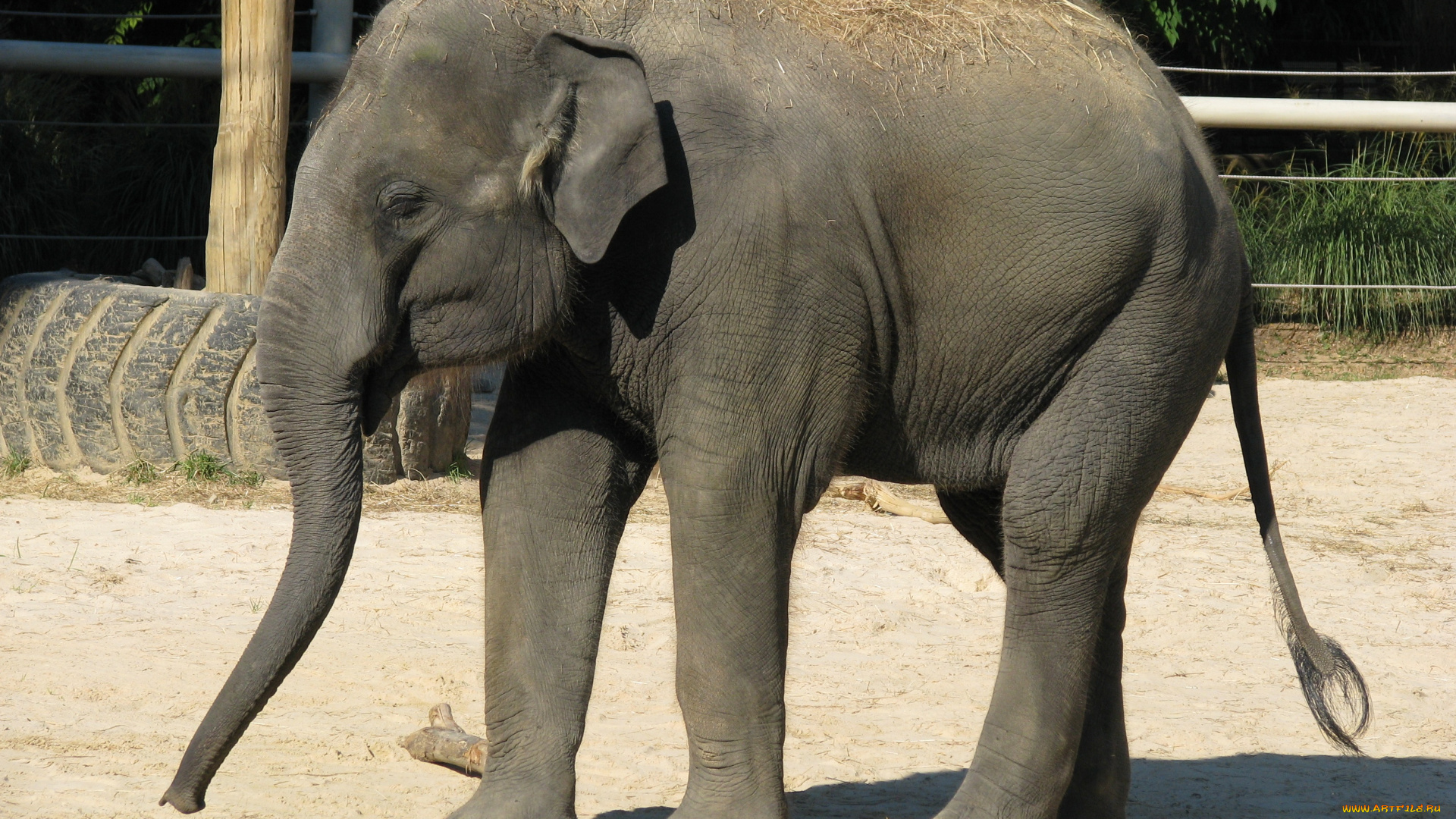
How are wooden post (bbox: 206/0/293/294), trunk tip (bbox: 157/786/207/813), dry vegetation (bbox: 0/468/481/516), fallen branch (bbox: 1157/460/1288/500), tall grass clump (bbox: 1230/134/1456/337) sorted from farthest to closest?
tall grass clump (bbox: 1230/134/1456/337) → fallen branch (bbox: 1157/460/1288/500) → wooden post (bbox: 206/0/293/294) → dry vegetation (bbox: 0/468/481/516) → trunk tip (bbox: 157/786/207/813)

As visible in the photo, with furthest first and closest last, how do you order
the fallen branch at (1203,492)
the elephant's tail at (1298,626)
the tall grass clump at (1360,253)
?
the tall grass clump at (1360,253)
the fallen branch at (1203,492)
the elephant's tail at (1298,626)

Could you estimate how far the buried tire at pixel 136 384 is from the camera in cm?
706

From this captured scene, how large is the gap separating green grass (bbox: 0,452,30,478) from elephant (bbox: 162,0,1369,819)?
4618 millimetres

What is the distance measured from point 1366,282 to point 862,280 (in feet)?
32.5

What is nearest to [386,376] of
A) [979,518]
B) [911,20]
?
[911,20]

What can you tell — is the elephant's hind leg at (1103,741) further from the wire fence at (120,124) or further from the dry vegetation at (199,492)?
the wire fence at (120,124)

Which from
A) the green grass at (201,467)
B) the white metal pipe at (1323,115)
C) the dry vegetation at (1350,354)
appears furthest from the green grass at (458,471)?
the dry vegetation at (1350,354)

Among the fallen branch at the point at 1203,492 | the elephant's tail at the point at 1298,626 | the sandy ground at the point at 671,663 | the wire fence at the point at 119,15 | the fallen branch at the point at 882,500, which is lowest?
the sandy ground at the point at 671,663

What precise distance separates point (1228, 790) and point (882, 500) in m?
3.40

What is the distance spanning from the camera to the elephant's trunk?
2.78m

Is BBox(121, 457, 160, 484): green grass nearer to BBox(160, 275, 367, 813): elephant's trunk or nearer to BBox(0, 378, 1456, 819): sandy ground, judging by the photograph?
BBox(0, 378, 1456, 819): sandy ground

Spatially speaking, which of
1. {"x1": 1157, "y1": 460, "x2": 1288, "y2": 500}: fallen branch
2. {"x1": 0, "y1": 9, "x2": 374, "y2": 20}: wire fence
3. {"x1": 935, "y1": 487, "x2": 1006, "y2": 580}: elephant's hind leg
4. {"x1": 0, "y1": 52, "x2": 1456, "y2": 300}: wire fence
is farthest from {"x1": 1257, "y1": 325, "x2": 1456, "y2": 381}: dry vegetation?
{"x1": 935, "y1": 487, "x2": 1006, "y2": 580}: elephant's hind leg

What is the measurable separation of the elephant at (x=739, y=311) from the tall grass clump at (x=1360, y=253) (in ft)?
29.3

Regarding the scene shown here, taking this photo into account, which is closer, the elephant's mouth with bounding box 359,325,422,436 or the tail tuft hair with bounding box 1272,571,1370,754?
the elephant's mouth with bounding box 359,325,422,436
